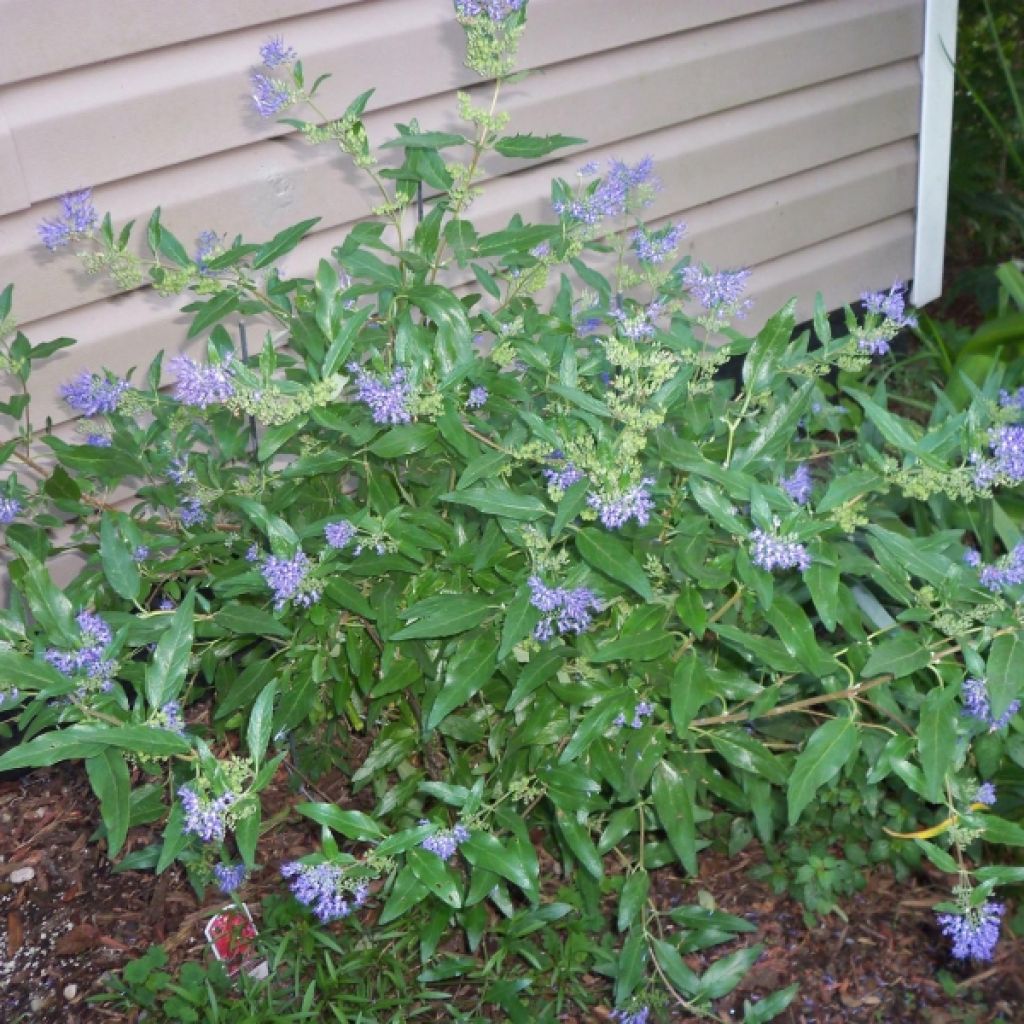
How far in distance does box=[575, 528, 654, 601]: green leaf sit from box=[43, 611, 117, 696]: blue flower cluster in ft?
2.28

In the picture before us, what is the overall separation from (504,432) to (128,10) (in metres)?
1.26

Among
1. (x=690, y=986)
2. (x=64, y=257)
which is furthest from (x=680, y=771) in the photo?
(x=64, y=257)

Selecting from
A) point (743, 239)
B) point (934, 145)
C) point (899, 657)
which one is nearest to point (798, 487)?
point (899, 657)

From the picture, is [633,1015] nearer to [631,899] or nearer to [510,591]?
[631,899]

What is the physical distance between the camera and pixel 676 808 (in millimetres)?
2305

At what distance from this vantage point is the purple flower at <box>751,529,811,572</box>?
5.92 ft

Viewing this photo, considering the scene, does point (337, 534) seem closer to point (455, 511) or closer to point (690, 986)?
point (455, 511)

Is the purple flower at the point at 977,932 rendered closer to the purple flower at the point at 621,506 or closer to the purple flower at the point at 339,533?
the purple flower at the point at 621,506

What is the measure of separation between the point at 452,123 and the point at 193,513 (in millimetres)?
1404

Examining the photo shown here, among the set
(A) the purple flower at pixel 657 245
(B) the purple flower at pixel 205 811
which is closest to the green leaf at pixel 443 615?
(B) the purple flower at pixel 205 811

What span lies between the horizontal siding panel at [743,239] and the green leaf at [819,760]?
185 centimetres

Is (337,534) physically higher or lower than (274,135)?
lower

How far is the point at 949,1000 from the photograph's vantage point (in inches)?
104

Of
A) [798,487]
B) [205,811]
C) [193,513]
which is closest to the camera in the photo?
[205,811]
